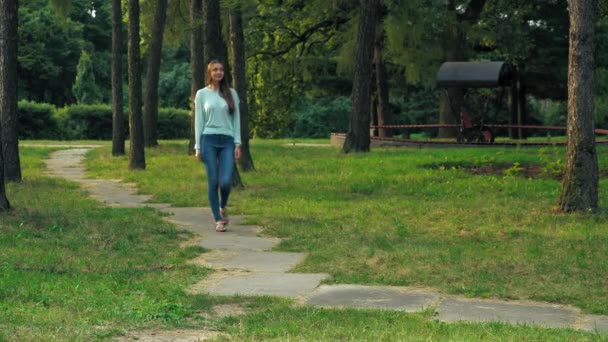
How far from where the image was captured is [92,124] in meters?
54.3

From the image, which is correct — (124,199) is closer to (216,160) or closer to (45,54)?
(216,160)

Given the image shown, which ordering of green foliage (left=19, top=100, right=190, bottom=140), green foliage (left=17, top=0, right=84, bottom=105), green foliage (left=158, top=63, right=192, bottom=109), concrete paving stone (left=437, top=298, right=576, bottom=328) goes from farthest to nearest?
green foliage (left=158, top=63, right=192, bottom=109)
green foliage (left=17, top=0, right=84, bottom=105)
green foliage (left=19, top=100, right=190, bottom=140)
concrete paving stone (left=437, top=298, right=576, bottom=328)

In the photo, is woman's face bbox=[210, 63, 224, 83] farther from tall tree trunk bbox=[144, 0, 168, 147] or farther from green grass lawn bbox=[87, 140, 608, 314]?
tall tree trunk bbox=[144, 0, 168, 147]

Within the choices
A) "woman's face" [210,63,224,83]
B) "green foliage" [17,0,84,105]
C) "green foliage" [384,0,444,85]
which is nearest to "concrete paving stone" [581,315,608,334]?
"woman's face" [210,63,224,83]

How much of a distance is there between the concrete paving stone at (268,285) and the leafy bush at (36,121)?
42475mm

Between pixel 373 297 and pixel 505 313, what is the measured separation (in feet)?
3.70

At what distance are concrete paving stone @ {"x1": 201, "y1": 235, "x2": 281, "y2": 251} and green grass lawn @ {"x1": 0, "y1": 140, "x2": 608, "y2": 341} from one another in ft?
0.83

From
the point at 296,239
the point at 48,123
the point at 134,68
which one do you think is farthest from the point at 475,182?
the point at 48,123

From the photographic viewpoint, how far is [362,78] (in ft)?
87.2

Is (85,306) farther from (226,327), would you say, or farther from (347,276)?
(347,276)

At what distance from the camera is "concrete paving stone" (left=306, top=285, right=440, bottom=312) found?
8.05 meters

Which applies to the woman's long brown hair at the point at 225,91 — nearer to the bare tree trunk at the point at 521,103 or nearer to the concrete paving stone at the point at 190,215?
the concrete paving stone at the point at 190,215

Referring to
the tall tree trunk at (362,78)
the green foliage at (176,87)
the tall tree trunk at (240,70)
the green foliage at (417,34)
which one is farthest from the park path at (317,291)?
the green foliage at (176,87)

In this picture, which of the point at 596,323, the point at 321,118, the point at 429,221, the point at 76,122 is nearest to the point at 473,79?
Result: the point at 429,221
